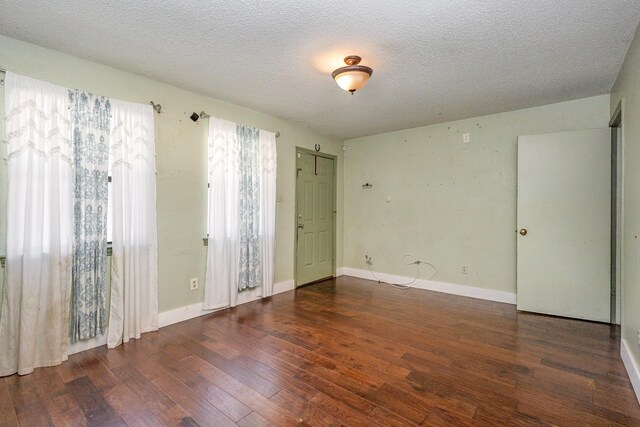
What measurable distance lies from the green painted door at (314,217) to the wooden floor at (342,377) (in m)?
1.57

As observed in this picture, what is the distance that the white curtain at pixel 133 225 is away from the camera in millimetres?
2768

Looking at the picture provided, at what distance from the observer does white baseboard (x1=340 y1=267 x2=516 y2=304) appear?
3991 mm

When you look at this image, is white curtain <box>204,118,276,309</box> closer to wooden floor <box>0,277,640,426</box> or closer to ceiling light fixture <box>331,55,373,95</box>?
wooden floor <box>0,277,640,426</box>

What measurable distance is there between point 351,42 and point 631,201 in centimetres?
245

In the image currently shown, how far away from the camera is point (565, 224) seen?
3.41 meters

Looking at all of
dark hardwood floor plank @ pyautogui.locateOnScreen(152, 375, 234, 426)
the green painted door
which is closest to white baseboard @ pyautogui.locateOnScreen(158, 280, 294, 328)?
dark hardwood floor plank @ pyautogui.locateOnScreen(152, 375, 234, 426)

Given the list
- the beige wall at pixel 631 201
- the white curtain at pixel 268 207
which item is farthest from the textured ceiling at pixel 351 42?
the white curtain at pixel 268 207

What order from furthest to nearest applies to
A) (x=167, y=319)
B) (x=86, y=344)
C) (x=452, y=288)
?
(x=452, y=288), (x=167, y=319), (x=86, y=344)

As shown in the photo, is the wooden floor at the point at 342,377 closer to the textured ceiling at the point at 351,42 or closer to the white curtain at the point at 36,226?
the white curtain at the point at 36,226

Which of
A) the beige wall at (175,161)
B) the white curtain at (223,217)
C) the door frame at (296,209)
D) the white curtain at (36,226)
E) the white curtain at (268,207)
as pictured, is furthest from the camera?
the door frame at (296,209)

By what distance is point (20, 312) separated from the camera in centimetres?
227

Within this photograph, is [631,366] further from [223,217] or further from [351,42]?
[223,217]

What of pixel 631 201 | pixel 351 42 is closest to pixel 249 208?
pixel 351 42

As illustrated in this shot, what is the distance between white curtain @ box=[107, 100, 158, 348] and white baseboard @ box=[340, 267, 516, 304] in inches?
133
